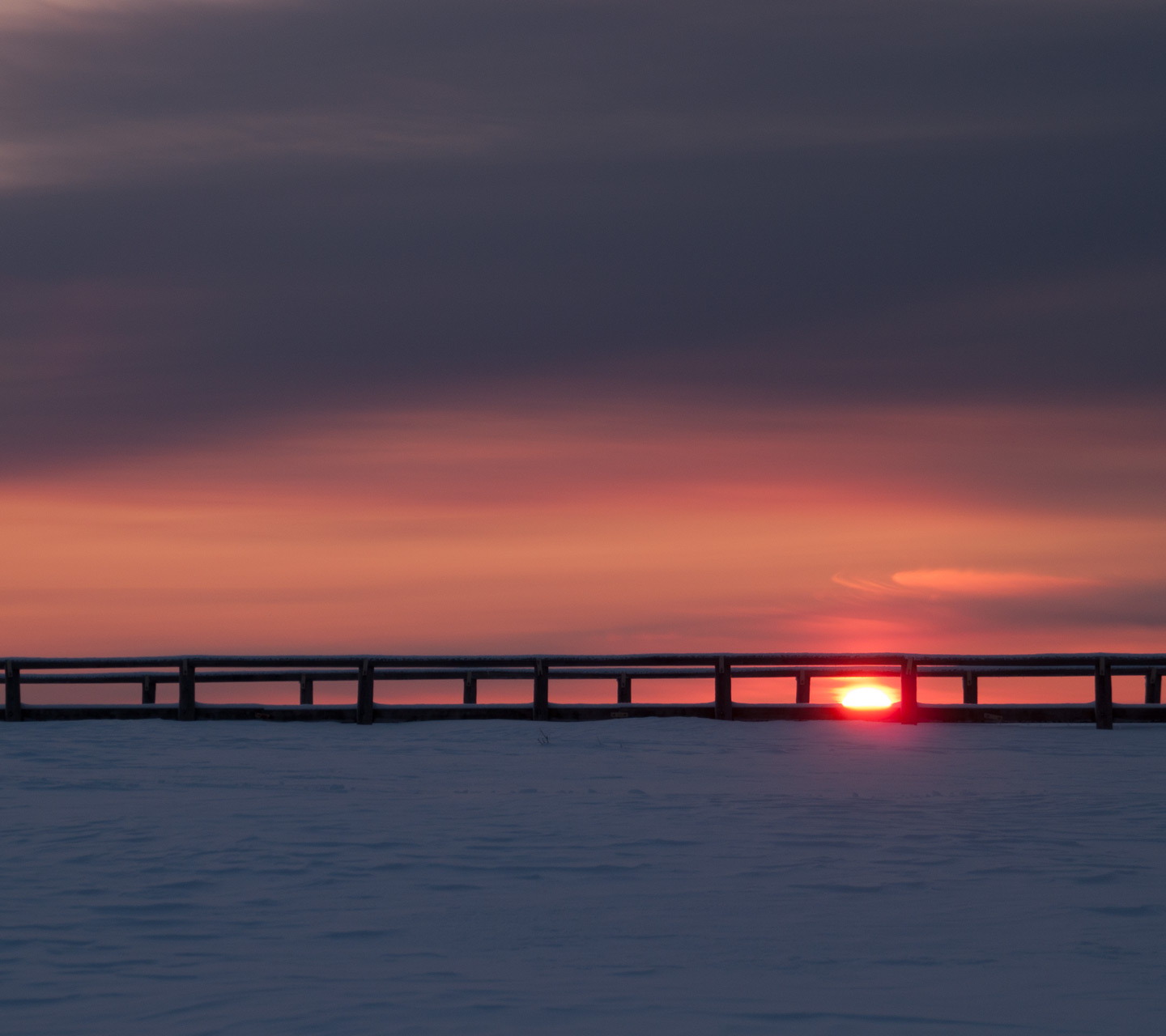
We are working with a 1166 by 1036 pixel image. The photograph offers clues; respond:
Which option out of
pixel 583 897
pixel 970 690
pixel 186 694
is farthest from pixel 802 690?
pixel 583 897

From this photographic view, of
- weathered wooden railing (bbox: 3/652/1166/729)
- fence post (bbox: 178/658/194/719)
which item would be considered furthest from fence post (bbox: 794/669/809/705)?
fence post (bbox: 178/658/194/719)

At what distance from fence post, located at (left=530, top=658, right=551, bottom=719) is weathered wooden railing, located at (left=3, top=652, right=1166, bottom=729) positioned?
17mm

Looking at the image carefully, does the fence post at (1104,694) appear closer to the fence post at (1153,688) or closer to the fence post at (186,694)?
the fence post at (1153,688)

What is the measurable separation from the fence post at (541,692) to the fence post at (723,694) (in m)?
2.47

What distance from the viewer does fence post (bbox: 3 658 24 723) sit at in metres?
22.1

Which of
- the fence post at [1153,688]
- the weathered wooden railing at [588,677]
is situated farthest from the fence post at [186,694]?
the fence post at [1153,688]

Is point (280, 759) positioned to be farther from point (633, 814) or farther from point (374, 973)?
point (374, 973)

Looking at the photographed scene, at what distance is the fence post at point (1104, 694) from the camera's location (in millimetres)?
21312

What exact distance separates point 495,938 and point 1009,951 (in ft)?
9.07

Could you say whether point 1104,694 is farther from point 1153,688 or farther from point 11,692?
point 11,692

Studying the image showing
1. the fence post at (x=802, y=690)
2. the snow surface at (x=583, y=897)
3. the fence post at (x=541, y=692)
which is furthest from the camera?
the fence post at (x=802, y=690)

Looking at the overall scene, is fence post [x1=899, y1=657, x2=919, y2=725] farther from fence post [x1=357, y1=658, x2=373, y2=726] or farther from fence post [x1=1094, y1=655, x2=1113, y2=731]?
fence post [x1=357, y1=658, x2=373, y2=726]

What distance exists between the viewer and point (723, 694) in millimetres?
21359

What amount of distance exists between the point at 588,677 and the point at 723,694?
2.25m
